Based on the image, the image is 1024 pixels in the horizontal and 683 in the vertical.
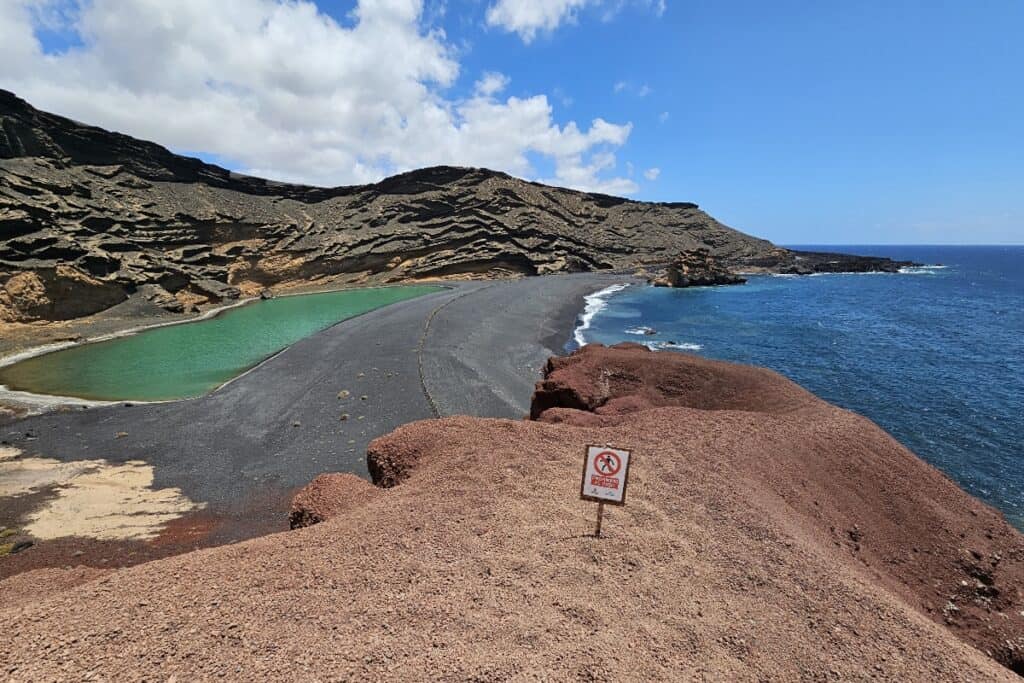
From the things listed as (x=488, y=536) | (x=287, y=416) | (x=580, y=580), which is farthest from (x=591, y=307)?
Result: (x=580, y=580)

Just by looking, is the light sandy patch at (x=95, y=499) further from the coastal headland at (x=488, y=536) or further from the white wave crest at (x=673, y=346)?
the white wave crest at (x=673, y=346)

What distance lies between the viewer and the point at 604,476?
20.7ft

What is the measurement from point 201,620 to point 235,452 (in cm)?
1232

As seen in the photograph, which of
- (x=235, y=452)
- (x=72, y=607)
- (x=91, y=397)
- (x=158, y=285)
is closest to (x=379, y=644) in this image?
(x=72, y=607)

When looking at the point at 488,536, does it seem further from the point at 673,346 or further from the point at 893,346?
the point at 893,346

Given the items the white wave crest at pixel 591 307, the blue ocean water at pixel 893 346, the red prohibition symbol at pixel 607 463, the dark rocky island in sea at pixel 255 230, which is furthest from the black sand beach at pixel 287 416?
the dark rocky island in sea at pixel 255 230

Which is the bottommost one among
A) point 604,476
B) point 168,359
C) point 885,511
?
point 168,359

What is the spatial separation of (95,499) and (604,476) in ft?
45.6

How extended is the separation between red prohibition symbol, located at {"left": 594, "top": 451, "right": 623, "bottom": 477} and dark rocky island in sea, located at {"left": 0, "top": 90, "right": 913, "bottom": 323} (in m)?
43.2

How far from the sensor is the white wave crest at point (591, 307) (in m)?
36.9

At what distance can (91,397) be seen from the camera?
2177 cm

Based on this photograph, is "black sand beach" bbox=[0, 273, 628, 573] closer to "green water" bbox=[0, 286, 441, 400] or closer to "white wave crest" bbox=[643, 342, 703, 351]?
"green water" bbox=[0, 286, 441, 400]

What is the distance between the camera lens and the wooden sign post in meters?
6.22


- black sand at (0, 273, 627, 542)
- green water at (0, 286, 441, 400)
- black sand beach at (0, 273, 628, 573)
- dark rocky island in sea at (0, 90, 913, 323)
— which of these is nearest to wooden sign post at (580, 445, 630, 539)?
black sand beach at (0, 273, 628, 573)
